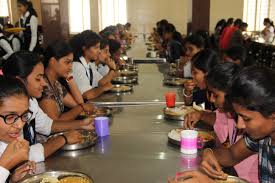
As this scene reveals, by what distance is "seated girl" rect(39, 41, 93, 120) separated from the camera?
2465 millimetres

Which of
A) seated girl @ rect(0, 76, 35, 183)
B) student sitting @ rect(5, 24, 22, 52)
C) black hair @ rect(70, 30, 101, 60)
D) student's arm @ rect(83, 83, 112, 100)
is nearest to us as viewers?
seated girl @ rect(0, 76, 35, 183)

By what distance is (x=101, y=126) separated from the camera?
6.59 feet

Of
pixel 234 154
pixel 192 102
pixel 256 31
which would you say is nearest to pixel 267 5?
pixel 256 31

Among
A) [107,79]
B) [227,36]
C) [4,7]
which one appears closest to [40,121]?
[107,79]

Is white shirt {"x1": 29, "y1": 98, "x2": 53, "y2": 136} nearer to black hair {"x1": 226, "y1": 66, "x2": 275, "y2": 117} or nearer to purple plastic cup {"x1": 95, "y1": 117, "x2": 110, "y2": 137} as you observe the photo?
purple plastic cup {"x1": 95, "y1": 117, "x2": 110, "y2": 137}

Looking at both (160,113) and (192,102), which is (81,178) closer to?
(160,113)

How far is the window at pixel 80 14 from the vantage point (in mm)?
11008

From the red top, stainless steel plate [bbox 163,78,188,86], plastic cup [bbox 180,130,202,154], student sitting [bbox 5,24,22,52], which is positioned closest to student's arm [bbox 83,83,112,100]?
stainless steel plate [bbox 163,78,188,86]

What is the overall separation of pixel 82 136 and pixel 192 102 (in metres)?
1.11

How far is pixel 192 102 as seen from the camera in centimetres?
275

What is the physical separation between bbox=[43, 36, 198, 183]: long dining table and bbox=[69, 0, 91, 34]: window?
9000mm

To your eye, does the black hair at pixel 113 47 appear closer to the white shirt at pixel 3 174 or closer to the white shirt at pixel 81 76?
the white shirt at pixel 81 76

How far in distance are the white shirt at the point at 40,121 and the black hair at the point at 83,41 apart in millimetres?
1323

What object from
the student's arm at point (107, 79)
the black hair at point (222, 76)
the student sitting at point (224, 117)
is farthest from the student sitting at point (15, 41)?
the black hair at point (222, 76)
